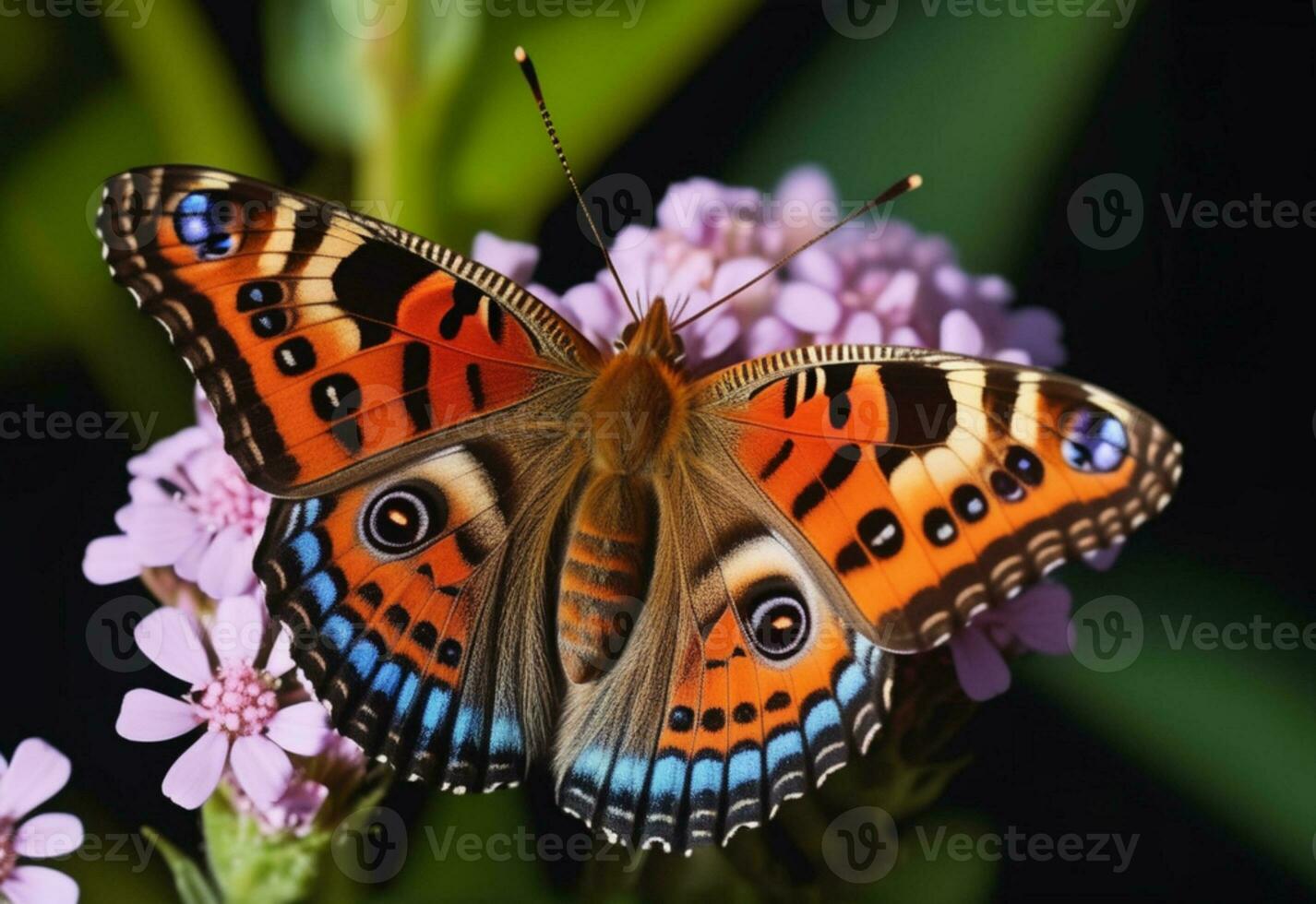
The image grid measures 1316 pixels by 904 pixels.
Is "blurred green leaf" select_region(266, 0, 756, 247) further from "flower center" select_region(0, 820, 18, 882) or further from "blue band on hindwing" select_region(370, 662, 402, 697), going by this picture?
"flower center" select_region(0, 820, 18, 882)

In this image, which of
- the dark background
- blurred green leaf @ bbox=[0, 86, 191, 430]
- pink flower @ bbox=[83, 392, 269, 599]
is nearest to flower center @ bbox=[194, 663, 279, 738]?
pink flower @ bbox=[83, 392, 269, 599]

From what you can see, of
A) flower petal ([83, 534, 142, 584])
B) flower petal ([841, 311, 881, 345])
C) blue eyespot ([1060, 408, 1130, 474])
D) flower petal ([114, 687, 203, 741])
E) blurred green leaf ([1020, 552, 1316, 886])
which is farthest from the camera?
blurred green leaf ([1020, 552, 1316, 886])

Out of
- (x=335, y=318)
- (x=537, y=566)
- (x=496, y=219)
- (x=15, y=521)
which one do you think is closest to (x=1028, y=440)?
(x=537, y=566)

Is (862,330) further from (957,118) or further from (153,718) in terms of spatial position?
(153,718)

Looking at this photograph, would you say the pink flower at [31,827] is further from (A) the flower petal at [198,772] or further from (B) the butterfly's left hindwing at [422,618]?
(B) the butterfly's left hindwing at [422,618]

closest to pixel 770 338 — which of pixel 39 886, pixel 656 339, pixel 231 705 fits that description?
pixel 656 339
